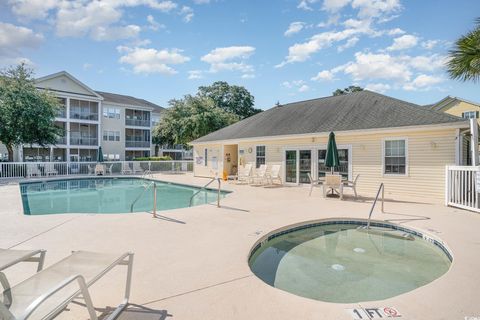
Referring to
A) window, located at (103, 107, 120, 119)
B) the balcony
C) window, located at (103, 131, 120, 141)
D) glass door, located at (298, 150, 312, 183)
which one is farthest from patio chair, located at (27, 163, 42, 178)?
glass door, located at (298, 150, 312, 183)

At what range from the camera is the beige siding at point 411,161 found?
31.9 feet

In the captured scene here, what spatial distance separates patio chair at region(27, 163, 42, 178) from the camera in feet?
61.0

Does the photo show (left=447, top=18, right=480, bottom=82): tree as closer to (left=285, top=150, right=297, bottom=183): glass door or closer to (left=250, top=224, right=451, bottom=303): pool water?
(left=250, top=224, right=451, bottom=303): pool water

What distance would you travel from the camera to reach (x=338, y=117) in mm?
13523

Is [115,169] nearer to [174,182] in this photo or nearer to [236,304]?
[174,182]

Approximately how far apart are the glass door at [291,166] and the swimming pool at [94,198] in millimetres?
3737

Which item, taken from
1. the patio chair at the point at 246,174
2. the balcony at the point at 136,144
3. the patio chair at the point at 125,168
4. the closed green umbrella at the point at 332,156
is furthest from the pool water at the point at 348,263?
the balcony at the point at 136,144

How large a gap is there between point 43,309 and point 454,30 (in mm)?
12129

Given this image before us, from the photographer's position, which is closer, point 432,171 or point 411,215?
point 411,215

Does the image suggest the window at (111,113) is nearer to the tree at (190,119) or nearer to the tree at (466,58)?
the tree at (190,119)

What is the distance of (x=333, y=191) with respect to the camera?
1125 cm

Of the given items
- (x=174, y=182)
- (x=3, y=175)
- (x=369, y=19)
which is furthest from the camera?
Answer: (x=3, y=175)

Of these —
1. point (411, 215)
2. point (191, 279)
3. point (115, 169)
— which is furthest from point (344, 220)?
point (115, 169)

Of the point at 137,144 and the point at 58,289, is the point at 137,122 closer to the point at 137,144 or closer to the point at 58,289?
the point at 137,144
